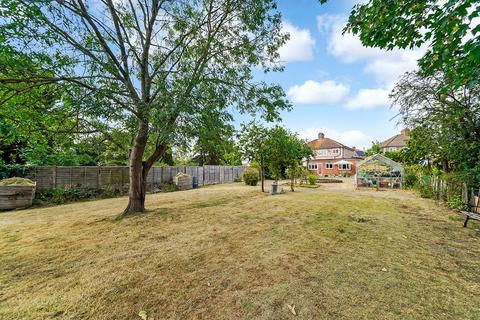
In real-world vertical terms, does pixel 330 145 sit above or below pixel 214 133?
above

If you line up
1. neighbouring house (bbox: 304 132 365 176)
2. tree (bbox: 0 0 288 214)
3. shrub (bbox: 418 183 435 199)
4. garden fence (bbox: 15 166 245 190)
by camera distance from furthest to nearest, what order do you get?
neighbouring house (bbox: 304 132 365 176)
shrub (bbox: 418 183 435 199)
garden fence (bbox: 15 166 245 190)
tree (bbox: 0 0 288 214)

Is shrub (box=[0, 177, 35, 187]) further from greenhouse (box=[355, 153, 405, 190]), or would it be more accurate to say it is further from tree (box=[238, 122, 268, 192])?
greenhouse (box=[355, 153, 405, 190])

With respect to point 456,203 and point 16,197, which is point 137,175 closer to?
point 16,197

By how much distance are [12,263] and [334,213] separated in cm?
863

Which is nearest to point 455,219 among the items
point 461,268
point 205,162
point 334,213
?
point 334,213

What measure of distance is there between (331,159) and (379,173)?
70.2ft

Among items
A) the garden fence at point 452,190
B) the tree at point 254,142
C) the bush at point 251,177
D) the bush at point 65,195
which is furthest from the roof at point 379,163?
the bush at point 65,195

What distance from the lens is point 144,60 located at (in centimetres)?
736

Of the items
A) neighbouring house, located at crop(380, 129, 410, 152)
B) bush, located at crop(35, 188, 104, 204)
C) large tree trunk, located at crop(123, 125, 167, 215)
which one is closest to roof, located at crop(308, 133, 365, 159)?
neighbouring house, located at crop(380, 129, 410, 152)

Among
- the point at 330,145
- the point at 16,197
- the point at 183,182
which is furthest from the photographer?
the point at 330,145

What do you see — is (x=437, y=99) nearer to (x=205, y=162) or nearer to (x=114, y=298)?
(x=114, y=298)

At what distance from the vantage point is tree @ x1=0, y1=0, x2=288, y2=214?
532 centimetres

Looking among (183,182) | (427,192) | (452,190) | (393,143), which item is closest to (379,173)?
(427,192)

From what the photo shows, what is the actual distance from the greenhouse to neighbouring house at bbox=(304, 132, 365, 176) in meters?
18.3
